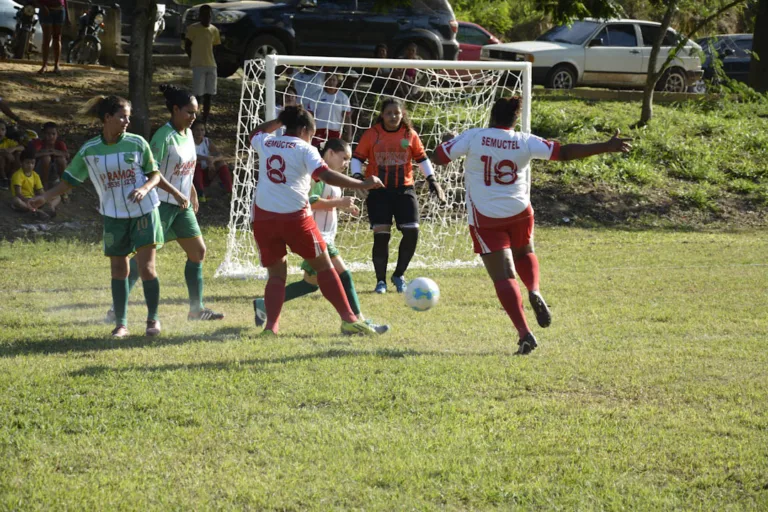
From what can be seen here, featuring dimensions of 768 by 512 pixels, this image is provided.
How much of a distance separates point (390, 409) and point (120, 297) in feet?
9.24

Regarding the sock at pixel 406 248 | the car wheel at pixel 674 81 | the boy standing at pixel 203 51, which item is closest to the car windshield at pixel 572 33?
the car wheel at pixel 674 81

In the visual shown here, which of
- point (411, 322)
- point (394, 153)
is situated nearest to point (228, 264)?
Result: point (394, 153)

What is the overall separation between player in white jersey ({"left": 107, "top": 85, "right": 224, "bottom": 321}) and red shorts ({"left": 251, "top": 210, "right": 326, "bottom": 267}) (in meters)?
1.00

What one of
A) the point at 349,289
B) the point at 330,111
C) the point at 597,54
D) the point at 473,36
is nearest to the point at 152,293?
the point at 349,289

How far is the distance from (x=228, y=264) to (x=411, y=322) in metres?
3.29

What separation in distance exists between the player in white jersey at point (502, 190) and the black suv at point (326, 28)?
11.5m

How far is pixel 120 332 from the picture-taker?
23.8 feet

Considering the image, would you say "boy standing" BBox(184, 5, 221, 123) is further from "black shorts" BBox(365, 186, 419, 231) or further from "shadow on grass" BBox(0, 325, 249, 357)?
"shadow on grass" BBox(0, 325, 249, 357)

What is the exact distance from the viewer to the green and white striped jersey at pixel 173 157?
7738 millimetres

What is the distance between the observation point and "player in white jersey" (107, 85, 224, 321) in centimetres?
770

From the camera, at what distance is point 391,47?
18844 mm

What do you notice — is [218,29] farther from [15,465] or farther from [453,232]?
[15,465]

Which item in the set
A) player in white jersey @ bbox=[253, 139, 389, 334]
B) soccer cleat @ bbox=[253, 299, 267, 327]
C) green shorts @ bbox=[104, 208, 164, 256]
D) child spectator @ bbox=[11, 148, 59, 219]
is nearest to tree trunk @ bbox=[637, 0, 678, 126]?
child spectator @ bbox=[11, 148, 59, 219]

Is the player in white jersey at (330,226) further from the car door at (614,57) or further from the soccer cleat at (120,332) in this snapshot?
the car door at (614,57)
